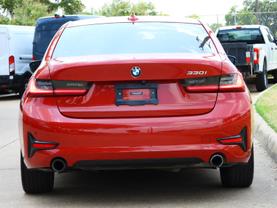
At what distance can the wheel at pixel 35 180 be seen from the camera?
228 inches

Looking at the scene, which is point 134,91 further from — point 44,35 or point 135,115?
point 44,35

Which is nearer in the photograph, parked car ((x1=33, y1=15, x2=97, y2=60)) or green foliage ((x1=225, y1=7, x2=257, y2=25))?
parked car ((x1=33, y1=15, x2=97, y2=60))

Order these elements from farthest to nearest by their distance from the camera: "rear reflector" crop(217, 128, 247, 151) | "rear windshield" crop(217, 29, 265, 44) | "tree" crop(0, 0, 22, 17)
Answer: "tree" crop(0, 0, 22, 17)
"rear windshield" crop(217, 29, 265, 44)
"rear reflector" crop(217, 128, 247, 151)

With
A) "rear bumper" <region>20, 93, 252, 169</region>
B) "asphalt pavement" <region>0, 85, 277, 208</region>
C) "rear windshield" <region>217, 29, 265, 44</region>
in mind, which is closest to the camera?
"rear bumper" <region>20, 93, 252, 169</region>

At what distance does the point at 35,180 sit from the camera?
19.2 feet

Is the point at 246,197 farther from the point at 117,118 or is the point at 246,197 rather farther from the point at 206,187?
the point at 117,118

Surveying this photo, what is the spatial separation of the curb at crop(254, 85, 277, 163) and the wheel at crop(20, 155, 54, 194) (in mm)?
2866

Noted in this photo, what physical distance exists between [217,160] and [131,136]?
75 centimetres

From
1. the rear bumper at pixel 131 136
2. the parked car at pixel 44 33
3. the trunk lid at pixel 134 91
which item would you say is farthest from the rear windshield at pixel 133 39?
the parked car at pixel 44 33

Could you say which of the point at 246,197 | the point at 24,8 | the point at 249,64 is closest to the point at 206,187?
the point at 246,197

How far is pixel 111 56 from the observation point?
5.48 m

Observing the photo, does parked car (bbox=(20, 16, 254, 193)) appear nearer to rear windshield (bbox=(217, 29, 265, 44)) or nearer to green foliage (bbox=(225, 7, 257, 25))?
rear windshield (bbox=(217, 29, 265, 44))

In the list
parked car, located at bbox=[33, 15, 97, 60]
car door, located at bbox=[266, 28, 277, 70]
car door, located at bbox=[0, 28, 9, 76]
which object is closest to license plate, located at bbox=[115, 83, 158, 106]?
parked car, located at bbox=[33, 15, 97, 60]

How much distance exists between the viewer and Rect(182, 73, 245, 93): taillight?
17.2ft
